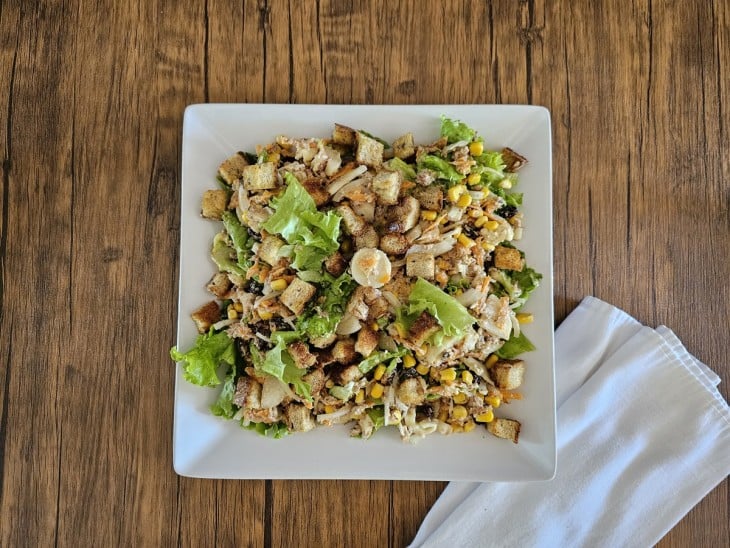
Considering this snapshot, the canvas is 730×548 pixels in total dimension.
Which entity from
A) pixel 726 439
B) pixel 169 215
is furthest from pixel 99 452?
pixel 726 439

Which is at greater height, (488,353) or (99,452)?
(488,353)

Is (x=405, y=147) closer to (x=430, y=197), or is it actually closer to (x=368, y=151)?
(x=368, y=151)

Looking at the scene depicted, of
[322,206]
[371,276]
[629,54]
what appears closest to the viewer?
[371,276]

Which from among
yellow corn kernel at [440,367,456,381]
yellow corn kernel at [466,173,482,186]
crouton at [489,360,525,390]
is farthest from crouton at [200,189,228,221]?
crouton at [489,360,525,390]

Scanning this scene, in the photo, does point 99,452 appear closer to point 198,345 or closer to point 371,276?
point 198,345

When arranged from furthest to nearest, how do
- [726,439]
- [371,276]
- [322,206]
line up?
[726,439], [322,206], [371,276]

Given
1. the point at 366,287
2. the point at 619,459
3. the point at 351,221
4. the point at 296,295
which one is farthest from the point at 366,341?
the point at 619,459

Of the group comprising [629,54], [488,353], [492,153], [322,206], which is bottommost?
[488,353]
